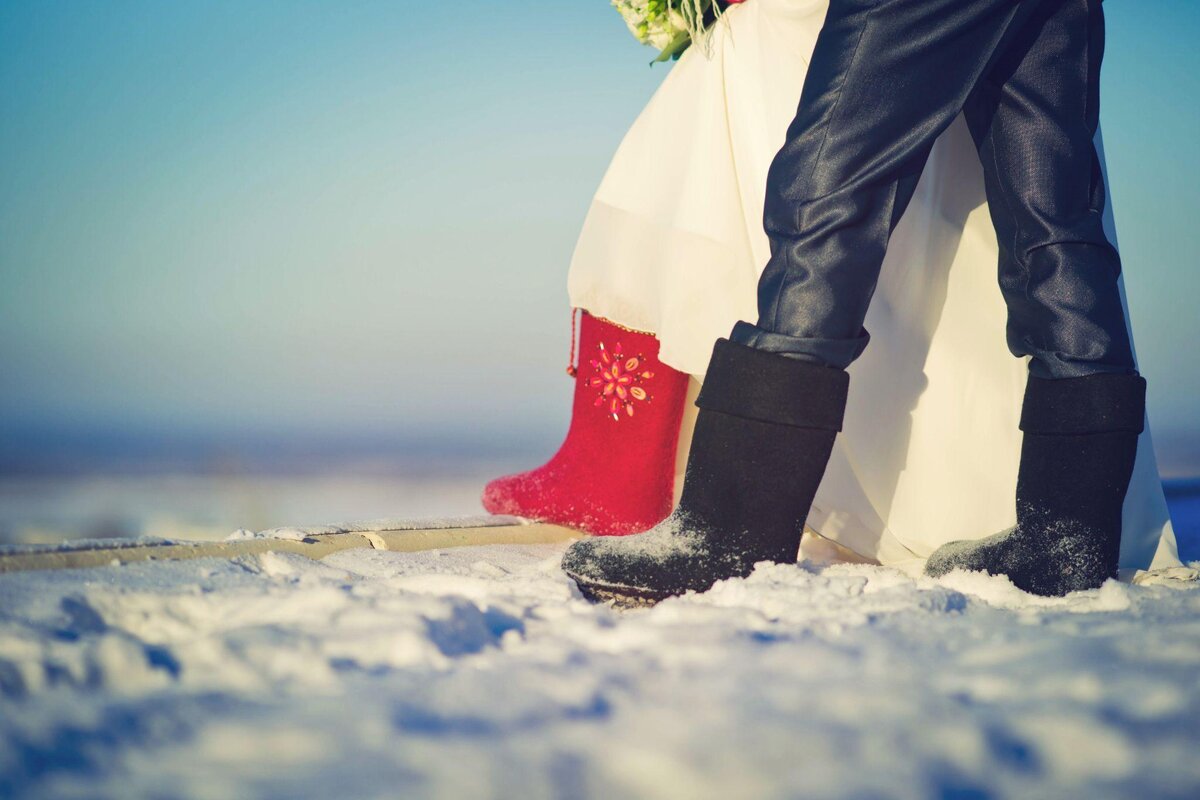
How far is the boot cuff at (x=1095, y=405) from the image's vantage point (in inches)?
40.5

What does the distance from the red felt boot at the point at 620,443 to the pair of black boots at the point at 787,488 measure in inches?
21.5

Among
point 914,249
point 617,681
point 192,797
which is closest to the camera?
point 192,797

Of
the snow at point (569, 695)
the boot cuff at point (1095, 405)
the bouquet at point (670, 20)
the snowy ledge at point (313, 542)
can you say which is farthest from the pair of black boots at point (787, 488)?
the bouquet at point (670, 20)

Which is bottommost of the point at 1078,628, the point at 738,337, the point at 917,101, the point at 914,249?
the point at 1078,628

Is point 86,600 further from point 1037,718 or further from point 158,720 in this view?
point 1037,718

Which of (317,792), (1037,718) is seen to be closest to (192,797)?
(317,792)

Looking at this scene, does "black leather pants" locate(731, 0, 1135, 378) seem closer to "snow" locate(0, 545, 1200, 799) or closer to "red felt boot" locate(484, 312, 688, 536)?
"snow" locate(0, 545, 1200, 799)

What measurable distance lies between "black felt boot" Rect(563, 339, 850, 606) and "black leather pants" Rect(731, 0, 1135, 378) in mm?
41

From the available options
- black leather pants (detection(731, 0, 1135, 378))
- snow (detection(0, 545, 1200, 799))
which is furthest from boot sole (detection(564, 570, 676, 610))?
black leather pants (detection(731, 0, 1135, 378))

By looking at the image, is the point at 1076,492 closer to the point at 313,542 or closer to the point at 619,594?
the point at 619,594

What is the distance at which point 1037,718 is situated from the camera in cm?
51

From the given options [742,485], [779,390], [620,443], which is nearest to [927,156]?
[779,390]

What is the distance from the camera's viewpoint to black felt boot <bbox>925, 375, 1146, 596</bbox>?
1021 millimetres

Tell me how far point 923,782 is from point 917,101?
30.3 inches
